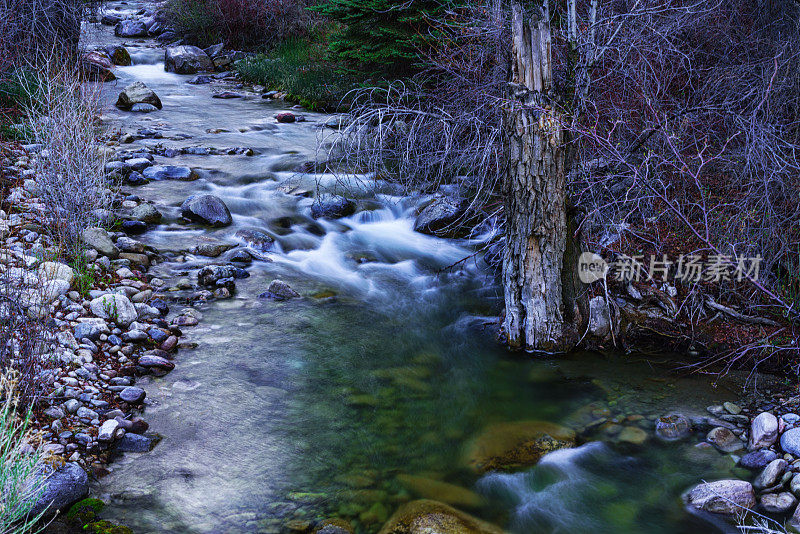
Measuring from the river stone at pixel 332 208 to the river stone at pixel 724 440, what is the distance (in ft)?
18.7

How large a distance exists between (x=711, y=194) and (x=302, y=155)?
6.89 metres

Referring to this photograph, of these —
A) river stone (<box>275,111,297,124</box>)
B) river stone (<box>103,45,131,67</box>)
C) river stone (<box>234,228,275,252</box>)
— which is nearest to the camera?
river stone (<box>234,228,275,252</box>)

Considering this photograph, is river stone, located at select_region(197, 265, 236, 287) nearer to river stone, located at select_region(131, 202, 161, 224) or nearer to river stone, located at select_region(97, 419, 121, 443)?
river stone, located at select_region(131, 202, 161, 224)

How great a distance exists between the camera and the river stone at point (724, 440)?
439 cm

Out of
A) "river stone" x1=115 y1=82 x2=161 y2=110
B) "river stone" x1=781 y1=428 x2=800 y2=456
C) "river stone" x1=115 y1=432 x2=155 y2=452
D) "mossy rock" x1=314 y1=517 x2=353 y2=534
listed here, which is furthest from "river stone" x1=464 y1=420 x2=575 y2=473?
"river stone" x1=115 y1=82 x2=161 y2=110

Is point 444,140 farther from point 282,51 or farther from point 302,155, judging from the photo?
point 282,51

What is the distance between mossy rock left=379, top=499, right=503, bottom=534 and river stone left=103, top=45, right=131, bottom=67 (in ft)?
57.4

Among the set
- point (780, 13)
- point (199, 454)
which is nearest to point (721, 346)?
point (199, 454)

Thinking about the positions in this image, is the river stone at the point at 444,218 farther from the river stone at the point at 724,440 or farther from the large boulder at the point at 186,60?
the large boulder at the point at 186,60

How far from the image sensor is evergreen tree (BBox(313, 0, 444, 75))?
977cm

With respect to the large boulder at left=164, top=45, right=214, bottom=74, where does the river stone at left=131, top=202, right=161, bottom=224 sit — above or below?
below

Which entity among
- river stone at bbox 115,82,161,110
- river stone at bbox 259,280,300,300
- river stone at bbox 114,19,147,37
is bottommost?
river stone at bbox 259,280,300,300

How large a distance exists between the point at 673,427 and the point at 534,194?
2059 millimetres

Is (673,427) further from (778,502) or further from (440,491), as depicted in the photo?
(440,491)
